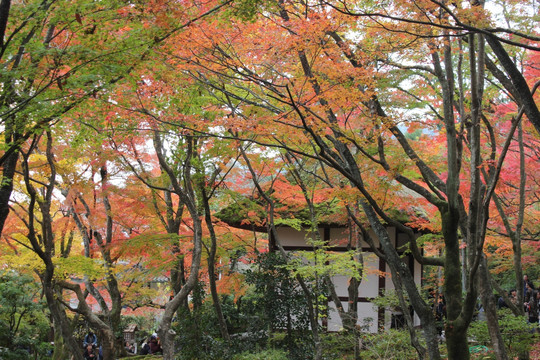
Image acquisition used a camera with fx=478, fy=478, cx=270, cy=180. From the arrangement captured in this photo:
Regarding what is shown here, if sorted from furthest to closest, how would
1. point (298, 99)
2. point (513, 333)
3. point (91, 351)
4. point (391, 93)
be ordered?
point (91, 351) → point (513, 333) → point (391, 93) → point (298, 99)

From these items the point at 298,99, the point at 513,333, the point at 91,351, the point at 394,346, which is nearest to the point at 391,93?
the point at 298,99

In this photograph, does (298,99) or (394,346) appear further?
(394,346)

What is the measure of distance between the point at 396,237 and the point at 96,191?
315 inches

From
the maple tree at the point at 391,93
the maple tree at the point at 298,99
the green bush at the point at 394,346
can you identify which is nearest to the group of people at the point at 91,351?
the maple tree at the point at 298,99

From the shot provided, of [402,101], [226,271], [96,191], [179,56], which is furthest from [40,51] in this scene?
[226,271]

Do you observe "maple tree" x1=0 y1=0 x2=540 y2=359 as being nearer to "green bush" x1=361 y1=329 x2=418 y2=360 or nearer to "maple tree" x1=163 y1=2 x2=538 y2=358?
"maple tree" x1=163 y1=2 x2=538 y2=358

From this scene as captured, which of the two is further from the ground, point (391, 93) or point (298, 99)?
point (391, 93)

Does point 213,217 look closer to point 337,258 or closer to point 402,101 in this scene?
point 337,258

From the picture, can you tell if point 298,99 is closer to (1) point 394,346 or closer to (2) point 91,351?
(1) point 394,346

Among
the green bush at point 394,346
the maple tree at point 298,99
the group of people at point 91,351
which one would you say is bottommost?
the group of people at point 91,351

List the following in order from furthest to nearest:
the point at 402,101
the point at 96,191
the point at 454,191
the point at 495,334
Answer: the point at 96,191, the point at 402,101, the point at 495,334, the point at 454,191

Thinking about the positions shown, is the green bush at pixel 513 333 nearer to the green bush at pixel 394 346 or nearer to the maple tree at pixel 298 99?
the maple tree at pixel 298 99

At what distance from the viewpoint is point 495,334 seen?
607cm


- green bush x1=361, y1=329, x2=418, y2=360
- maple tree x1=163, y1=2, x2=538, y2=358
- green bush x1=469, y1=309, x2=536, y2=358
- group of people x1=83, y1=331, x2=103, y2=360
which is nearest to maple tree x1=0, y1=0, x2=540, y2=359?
maple tree x1=163, y1=2, x2=538, y2=358
